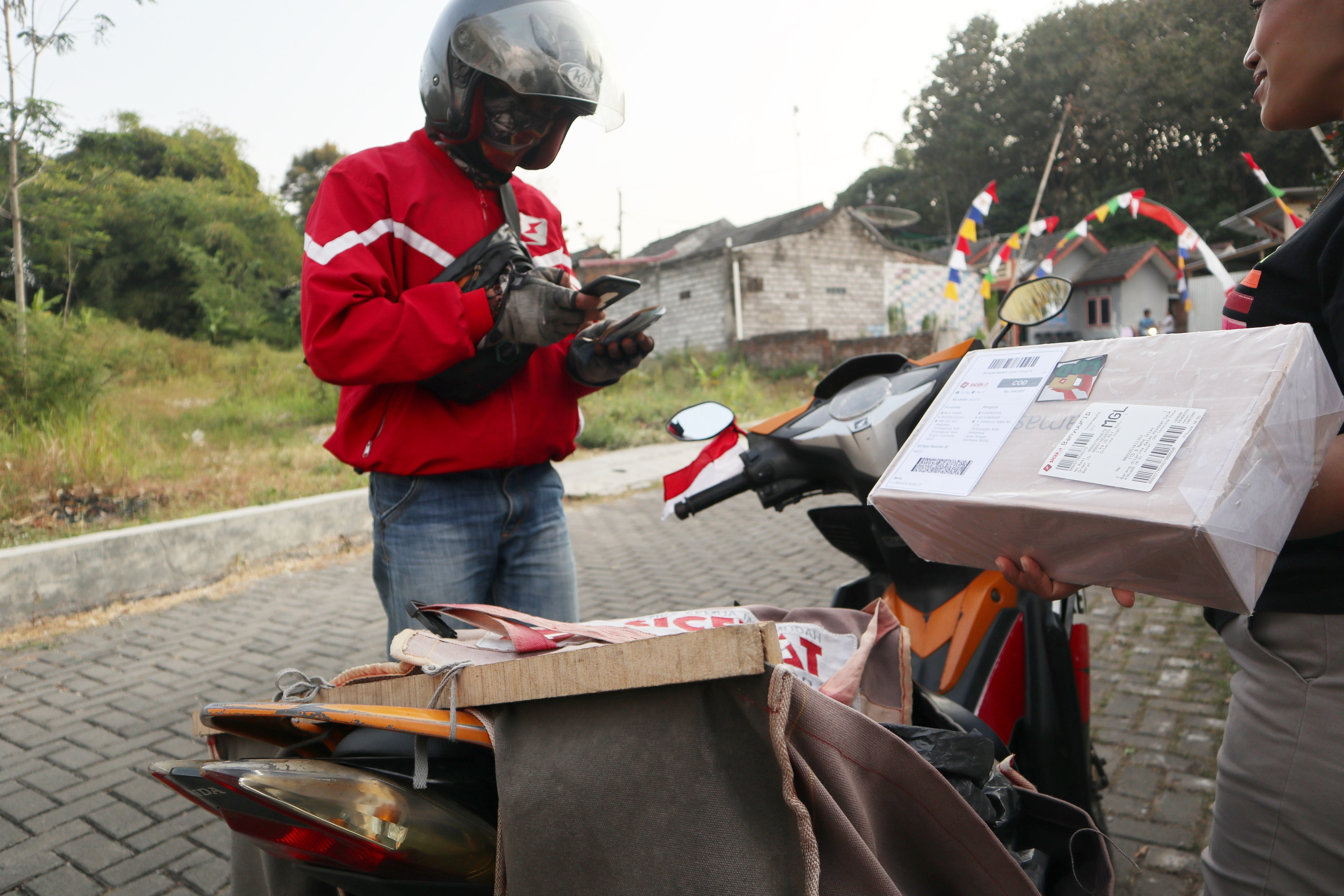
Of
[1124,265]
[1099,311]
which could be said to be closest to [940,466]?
[1124,265]

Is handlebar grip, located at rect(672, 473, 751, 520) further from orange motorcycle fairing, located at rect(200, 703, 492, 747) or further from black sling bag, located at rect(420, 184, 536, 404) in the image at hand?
orange motorcycle fairing, located at rect(200, 703, 492, 747)

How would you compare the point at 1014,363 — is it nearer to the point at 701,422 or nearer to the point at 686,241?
the point at 701,422

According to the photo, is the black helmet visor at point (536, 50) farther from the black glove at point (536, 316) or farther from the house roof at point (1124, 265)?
the house roof at point (1124, 265)

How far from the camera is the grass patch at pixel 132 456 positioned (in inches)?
244

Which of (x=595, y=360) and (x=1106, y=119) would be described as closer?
(x=595, y=360)

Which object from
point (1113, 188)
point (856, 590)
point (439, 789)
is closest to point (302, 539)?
point (856, 590)

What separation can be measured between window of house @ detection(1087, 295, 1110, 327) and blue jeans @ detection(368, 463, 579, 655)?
38760 millimetres

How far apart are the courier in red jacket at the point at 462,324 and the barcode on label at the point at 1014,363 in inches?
35.2

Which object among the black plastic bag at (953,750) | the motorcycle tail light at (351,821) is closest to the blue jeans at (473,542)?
the motorcycle tail light at (351,821)

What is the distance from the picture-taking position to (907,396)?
1859 mm

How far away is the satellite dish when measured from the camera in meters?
47.2

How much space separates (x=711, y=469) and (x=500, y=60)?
3.42 ft

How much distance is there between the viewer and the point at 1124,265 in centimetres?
3497

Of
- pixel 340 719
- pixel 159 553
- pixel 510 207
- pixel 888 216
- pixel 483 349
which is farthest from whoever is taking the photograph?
pixel 888 216
